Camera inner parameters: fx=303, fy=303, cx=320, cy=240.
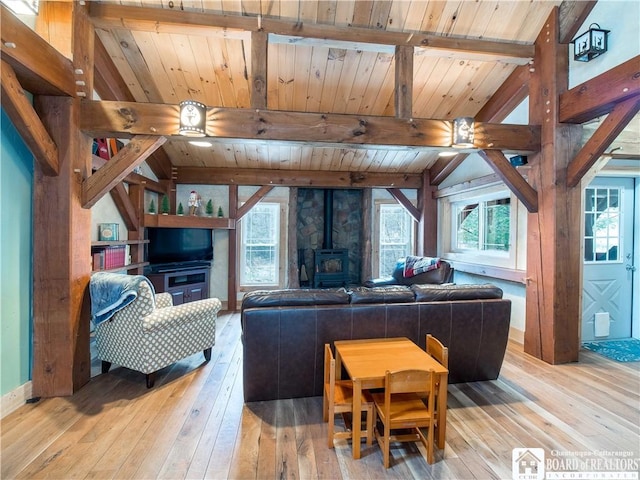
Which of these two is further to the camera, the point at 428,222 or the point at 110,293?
the point at 428,222

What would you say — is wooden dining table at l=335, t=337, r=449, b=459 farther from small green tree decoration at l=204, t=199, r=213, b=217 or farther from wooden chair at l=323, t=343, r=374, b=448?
small green tree decoration at l=204, t=199, r=213, b=217

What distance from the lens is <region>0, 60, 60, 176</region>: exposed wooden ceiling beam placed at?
1.93m

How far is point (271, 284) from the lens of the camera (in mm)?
5637

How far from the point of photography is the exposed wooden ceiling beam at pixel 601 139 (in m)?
2.56

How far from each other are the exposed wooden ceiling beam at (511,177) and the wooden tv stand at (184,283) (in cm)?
425

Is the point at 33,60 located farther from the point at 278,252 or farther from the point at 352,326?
the point at 278,252

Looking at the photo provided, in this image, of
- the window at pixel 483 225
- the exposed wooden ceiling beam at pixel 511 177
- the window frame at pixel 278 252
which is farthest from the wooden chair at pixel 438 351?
the window frame at pixel 278 252

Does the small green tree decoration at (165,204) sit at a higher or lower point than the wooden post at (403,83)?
lower

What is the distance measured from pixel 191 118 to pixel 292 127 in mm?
885

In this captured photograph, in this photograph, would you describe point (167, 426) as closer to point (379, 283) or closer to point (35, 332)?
point (35, 332)

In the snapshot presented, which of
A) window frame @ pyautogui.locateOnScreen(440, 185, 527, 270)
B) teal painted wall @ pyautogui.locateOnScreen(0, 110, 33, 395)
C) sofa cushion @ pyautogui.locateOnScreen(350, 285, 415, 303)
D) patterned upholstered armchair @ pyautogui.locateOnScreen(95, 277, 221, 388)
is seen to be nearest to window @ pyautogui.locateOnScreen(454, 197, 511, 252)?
window frame @ pyautogui.locateOnScreen(440, 185, 527, 270)

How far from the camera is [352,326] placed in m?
2.44
